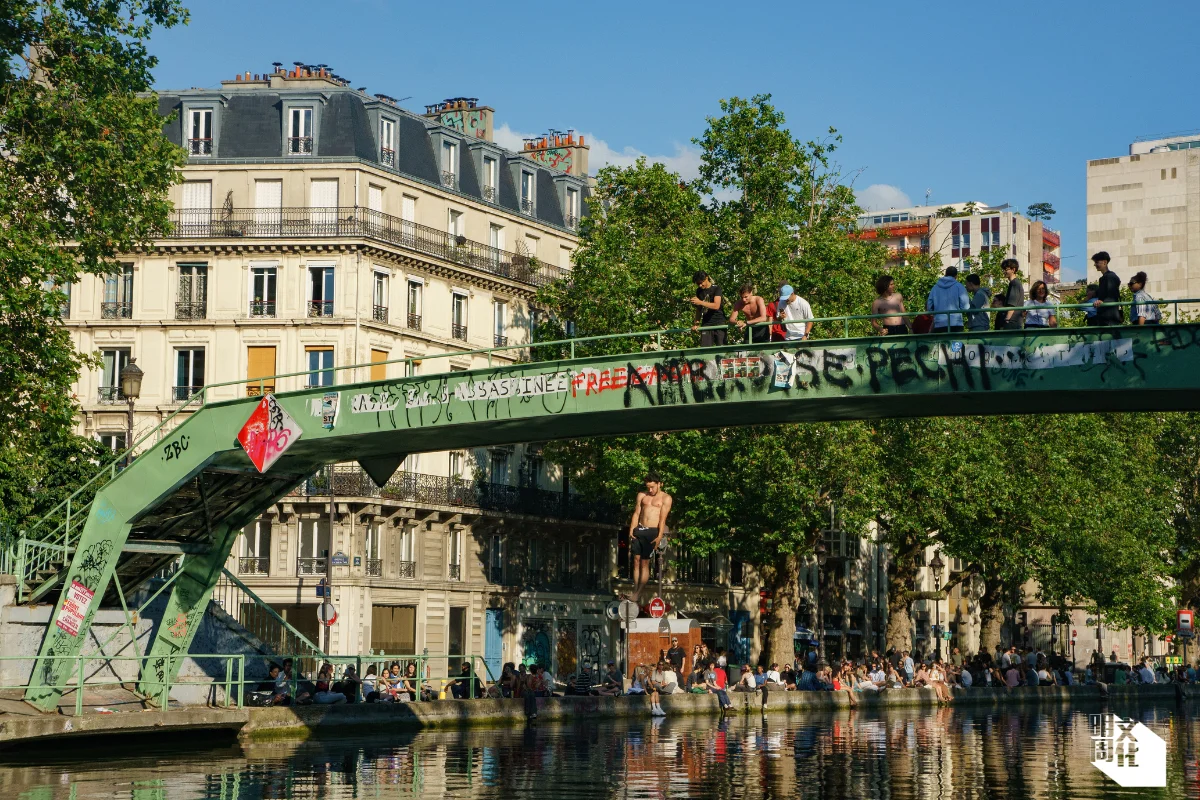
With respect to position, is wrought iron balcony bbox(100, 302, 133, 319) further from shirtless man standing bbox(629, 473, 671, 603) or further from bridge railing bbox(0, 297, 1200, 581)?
shirtless man standing bbox(629, 473, 671, 603)

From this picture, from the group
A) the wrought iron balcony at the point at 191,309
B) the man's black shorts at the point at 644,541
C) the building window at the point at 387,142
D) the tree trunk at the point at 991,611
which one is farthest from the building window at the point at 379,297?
the man's black shorts at the point at 644,541

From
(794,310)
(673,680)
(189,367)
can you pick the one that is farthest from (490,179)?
(794,310)

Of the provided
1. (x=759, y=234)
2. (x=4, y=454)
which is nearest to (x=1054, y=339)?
(x=4, y=454)

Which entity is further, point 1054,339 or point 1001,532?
point 1001,532

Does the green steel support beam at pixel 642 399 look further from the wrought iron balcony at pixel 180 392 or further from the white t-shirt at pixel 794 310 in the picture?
the wrought iron balcony at pixel 180 392

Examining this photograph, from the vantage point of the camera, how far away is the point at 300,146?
57719 mm

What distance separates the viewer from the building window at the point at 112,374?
55812mm

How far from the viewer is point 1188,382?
18781 millimetres

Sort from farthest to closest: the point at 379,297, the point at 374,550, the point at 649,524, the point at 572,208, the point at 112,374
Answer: the point at 572,208 < the point at 379,297 < the point at 112,374 < the point at 374,550 < the point at 649,524

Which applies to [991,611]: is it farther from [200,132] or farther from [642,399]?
[642,399]

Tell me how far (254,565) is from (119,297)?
10.5m

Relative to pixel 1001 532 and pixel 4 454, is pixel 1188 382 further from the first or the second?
pixel 1001 532

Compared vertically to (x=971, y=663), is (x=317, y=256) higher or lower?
higher

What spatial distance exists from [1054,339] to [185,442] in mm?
12629
